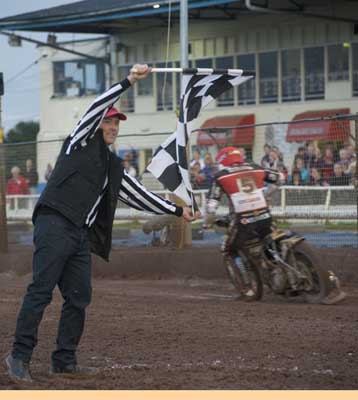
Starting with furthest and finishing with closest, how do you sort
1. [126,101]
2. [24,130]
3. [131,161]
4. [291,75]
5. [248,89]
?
[24,130]
[126,101]
[248,89]
[291,75]
[131,161]

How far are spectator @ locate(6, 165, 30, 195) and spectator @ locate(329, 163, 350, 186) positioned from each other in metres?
6.28

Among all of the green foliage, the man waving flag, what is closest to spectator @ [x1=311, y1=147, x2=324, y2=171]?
the man waving flag

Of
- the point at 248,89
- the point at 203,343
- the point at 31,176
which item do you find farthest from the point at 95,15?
the point at 203,343

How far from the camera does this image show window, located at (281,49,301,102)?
38625mm

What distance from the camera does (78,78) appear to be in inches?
1767

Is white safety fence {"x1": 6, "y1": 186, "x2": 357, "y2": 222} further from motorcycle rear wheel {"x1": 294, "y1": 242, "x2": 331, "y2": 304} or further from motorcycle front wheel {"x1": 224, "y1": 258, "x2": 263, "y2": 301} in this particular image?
motorcycle rear wheel {"x1": 294, "y1": 242, "x2": 331, "y2": 304}

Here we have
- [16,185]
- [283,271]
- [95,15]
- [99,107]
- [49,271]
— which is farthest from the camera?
[95,15]

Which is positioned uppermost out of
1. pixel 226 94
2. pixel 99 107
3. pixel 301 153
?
pixel 226 94

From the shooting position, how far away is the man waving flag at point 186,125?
31.5ft

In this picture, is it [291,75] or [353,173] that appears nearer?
[353,173]

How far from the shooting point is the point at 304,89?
38.4m

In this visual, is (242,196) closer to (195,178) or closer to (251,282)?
(251,282)

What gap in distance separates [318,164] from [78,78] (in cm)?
2984

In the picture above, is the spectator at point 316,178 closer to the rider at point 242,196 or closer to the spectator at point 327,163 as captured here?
the spectator at point 327,163
